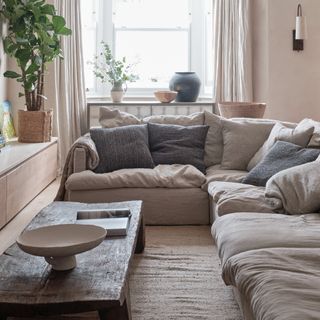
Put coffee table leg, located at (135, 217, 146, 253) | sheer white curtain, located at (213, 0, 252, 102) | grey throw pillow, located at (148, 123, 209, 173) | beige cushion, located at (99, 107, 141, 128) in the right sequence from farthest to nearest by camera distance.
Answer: sheer white curtain, located at (213, 0, 252, 102) < beige cushion, located at (99, 107, 141, 128) < grey throw pillow, located at (148, 123, 209, 173) < coffee table leg, located at (135, 217, 146, 253)

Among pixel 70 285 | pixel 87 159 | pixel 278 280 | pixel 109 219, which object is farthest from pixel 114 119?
pixel 278 280

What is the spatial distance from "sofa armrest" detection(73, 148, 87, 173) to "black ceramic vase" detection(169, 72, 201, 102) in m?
2.24

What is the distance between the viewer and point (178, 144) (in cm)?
433

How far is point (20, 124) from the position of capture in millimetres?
5289

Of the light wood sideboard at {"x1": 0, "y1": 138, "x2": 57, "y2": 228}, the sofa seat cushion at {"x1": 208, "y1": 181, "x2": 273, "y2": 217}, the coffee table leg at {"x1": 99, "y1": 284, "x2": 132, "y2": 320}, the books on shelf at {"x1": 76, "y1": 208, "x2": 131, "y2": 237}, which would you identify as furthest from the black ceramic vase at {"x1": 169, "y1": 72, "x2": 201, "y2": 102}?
the coffee table leg at {"x1": 99, "y1": 284, "x2": 132, "y2": 320}

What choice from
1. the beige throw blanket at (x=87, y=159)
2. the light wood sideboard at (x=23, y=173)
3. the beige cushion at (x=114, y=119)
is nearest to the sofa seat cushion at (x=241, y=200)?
the beige throw blanket at (x=87, y=159)

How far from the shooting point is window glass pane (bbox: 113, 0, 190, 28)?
21.0 ft

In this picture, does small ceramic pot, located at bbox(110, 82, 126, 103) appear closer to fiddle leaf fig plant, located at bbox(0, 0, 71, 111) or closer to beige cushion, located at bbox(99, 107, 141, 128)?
fiddle leaf fig plant, located at bbox(0, 0, 71, 111)

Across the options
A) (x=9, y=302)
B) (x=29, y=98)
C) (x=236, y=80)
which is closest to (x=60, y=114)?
(x=29, y=98)

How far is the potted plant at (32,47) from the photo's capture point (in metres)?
5.00

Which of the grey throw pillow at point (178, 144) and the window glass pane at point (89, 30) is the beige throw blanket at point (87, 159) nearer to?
the grey throw pillow at point (178, 144)

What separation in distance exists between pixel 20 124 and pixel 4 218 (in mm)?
1688

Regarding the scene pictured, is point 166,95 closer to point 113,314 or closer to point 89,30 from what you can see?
point 89,30

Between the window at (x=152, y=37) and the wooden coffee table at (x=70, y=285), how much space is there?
→ 4441 mm
